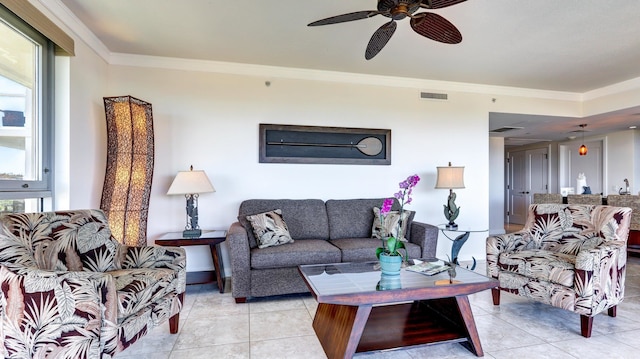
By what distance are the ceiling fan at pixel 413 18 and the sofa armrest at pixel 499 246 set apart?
5.64 ft

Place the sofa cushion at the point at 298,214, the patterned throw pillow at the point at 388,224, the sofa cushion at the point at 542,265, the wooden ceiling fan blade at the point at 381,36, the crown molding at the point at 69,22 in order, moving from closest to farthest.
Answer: the wooden ceiling fan blade at the point at 381,36 → the sofa cushion at the point at 542,265 → the crown molding at the point at 69,22 → the patterned throw pillow at the point at 388,224 → the sofa cushion at the point at 298,214

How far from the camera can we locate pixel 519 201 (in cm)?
850

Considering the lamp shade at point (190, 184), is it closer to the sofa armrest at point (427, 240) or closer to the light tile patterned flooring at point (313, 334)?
the light tile patterned flooring at point (313, 334)

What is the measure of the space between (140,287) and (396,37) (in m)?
2.83

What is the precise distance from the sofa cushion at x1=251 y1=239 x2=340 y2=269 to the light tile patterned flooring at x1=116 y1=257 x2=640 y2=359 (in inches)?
13.6

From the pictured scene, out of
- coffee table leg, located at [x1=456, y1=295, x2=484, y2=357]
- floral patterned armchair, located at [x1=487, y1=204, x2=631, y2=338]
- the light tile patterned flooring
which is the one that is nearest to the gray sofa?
the light tile patterned flooring

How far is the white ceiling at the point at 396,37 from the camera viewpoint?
8.16 feet

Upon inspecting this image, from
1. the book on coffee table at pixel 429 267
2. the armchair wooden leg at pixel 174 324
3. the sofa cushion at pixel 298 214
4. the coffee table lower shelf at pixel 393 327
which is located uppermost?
the sofa cushion at pixel 298 214

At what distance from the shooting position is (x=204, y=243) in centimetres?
294

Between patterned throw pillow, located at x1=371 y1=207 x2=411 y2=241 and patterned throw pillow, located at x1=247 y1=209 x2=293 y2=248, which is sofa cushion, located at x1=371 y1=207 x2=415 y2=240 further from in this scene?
patterned throw pillow, located at x1=247 y1=209 x2=293 y2=248

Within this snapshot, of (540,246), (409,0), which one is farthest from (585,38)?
(409,0)

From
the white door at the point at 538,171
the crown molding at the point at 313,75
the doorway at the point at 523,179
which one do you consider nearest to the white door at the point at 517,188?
the doorway at the point at 523,179

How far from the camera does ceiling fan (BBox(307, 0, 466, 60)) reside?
72.2 inches

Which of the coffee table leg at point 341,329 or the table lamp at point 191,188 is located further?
the table lamp at point 191,188
